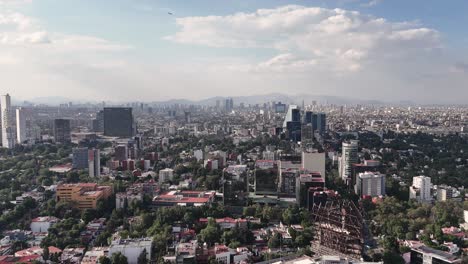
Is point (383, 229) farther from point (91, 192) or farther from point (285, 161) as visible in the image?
point (91, 192)

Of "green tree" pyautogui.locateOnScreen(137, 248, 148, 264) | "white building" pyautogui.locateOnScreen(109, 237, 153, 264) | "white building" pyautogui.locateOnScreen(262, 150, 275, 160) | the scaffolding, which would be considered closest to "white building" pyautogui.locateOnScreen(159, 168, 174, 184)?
"white building" pyautogui.locateOnScreen(262, 150, 275, 160)

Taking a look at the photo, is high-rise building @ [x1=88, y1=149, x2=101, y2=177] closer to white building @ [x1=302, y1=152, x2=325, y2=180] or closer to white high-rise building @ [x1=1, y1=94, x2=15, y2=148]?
white building @ [x1=302, y1=152, x2=325, y2=180]

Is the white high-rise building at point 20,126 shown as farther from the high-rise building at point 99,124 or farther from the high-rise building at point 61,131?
the high-rise building at point 99,124

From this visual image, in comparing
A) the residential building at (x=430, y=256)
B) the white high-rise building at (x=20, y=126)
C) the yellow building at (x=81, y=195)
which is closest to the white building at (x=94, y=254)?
the yellow building at (x=81, y=195)

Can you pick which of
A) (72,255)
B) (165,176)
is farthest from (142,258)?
(165,176)

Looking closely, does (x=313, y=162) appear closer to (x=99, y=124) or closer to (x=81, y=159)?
(x=81, y=159)

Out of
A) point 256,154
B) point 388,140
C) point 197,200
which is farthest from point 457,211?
point 388,140
